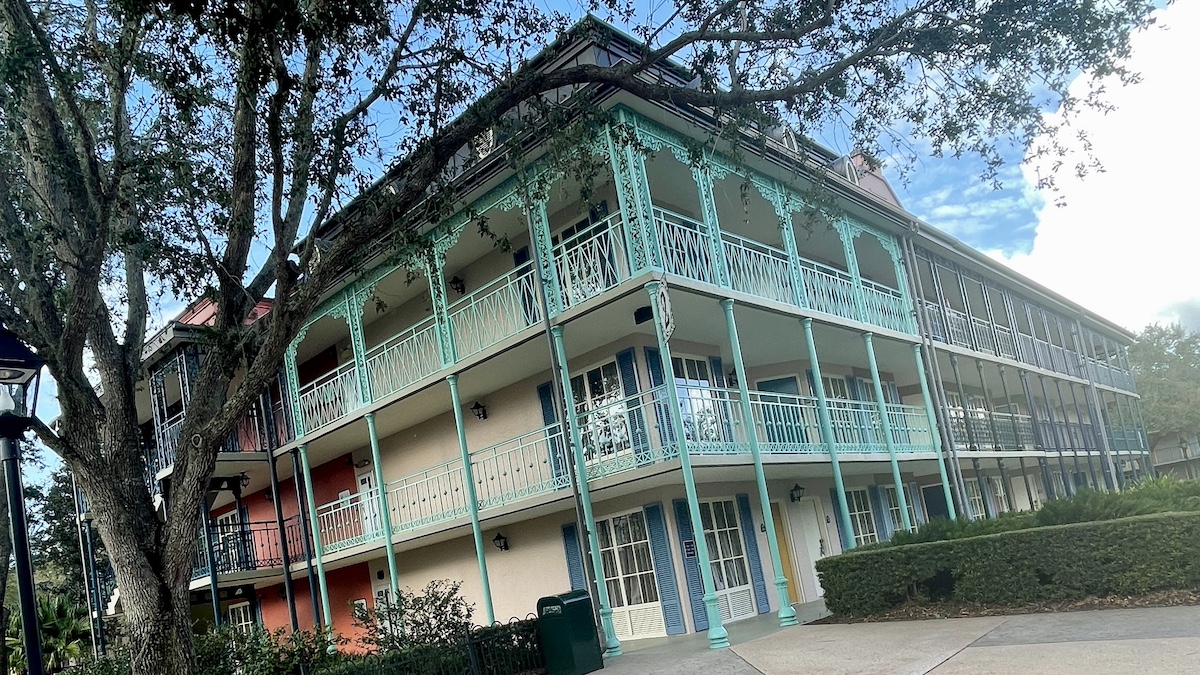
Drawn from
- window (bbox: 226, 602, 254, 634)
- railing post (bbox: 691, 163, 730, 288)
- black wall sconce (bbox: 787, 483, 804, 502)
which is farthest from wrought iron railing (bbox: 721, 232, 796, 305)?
window (bbox: 226, 602, 254, 634)

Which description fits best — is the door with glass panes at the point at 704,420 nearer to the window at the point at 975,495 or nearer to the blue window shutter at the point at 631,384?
the blue window shutter at the point at 631,384

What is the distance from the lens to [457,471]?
52.9ft

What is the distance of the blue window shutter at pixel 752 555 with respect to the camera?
15070mm

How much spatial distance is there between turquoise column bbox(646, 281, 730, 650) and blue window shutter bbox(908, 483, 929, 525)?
1155cm

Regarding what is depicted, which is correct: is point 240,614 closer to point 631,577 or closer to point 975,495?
point 631,577

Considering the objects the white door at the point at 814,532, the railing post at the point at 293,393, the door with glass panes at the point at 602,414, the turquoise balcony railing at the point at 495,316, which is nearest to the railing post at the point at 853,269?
the white door at the point at 814,532

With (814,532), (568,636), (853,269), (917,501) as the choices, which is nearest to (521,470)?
(568,636)

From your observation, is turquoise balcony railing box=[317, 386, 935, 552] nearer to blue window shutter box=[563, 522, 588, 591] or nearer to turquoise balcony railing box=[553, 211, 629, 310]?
blue window shutter box=[563, 522, 588, 591]

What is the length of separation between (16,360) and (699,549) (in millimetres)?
7547

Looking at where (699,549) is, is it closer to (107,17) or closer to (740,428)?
(740,428)

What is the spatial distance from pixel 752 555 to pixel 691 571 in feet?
5.90

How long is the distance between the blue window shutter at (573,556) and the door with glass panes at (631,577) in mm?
430

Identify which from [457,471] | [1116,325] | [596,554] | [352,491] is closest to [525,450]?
[457,471]

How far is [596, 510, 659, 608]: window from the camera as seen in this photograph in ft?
46.2
